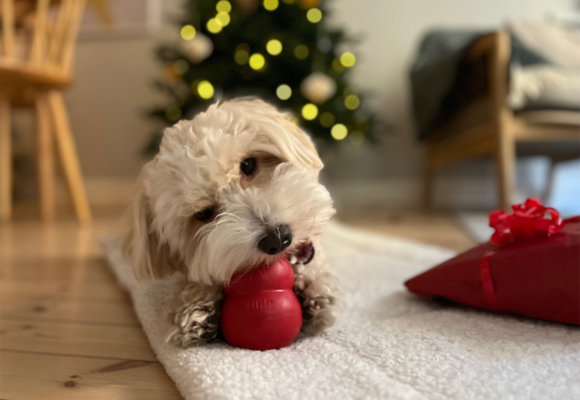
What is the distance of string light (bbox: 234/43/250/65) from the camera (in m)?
2.89

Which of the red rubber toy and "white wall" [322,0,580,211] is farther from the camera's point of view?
"white wall" [322,0,580,211]

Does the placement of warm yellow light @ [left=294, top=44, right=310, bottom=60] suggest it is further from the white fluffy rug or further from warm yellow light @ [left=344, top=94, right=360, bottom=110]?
the white fluffy rug

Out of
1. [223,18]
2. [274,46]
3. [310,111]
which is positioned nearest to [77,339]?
[310,111]

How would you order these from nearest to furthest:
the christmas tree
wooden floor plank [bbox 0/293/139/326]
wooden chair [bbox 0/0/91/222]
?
wooden floor plank [bbox 0/293/139/326]
wooden chair [bbox 0/0/91/222]
the christmas tree

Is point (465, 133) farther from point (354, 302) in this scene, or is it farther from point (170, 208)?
point (170, 208)

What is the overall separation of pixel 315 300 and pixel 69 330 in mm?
580

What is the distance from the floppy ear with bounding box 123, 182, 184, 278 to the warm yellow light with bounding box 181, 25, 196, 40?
7.15ft

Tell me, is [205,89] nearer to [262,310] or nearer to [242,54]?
[242,54]

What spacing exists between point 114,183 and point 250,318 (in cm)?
357

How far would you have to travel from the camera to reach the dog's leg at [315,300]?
0.92 meters

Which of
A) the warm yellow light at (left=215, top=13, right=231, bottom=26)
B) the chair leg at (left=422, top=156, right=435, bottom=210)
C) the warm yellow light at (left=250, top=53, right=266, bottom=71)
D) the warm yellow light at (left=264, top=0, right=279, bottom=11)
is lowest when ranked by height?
the chair leg at (left=422, top=156, right=435, bottom=210)

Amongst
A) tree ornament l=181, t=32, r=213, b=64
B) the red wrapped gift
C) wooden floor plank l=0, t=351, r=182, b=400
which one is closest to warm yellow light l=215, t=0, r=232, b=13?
tree ornament l=181, t=32, r=213, b=64

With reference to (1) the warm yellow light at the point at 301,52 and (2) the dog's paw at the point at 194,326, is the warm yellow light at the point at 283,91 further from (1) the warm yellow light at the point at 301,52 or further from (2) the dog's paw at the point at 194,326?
(2) the dog's paw at the point at 194,326

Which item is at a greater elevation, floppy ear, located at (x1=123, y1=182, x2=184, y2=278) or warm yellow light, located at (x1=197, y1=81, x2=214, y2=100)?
warm yellow light, located at (x1=197, y1=81, x2=214, y2=100)
